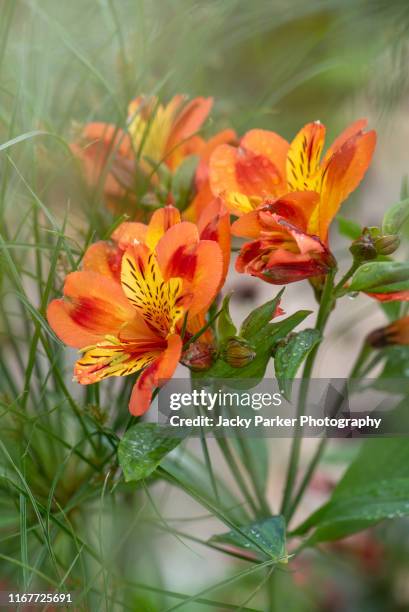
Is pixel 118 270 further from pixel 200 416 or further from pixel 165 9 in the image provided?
pixel 165 9

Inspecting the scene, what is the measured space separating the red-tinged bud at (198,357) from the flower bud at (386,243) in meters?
0.11

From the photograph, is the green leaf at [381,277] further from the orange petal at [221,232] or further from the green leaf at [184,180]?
the green leaf at [184,180]

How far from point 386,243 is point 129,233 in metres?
0.14

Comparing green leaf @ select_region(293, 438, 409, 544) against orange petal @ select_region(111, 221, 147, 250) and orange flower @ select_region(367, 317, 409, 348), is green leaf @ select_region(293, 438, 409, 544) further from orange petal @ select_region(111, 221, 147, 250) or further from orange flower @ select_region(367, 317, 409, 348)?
orange petal @ select_region(111, 221, 147, 250)

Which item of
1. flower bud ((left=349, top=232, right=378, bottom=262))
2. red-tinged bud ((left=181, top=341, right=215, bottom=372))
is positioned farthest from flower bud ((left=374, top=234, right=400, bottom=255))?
red-tinged bud ((left=181, top=341, right=215, bottom=372))

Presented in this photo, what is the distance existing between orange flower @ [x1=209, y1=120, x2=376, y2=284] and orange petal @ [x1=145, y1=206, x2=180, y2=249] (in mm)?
33

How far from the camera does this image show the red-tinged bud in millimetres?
414

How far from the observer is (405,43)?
77cm

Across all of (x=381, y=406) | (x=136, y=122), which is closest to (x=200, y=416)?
(x=381, y=406)

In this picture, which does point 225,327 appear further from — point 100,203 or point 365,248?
point 100,203

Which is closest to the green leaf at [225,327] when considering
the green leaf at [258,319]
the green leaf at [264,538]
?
the green leaf at [258,319]

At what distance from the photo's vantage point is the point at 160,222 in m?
0.43

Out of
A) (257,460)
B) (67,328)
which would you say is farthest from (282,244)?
(257,460)

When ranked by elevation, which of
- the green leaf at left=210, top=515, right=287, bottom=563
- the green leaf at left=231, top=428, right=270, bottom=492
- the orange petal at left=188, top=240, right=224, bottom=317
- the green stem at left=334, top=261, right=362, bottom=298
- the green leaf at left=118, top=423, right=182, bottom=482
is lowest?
the green leaf at left=231, top=428, right=270, bottom=492
